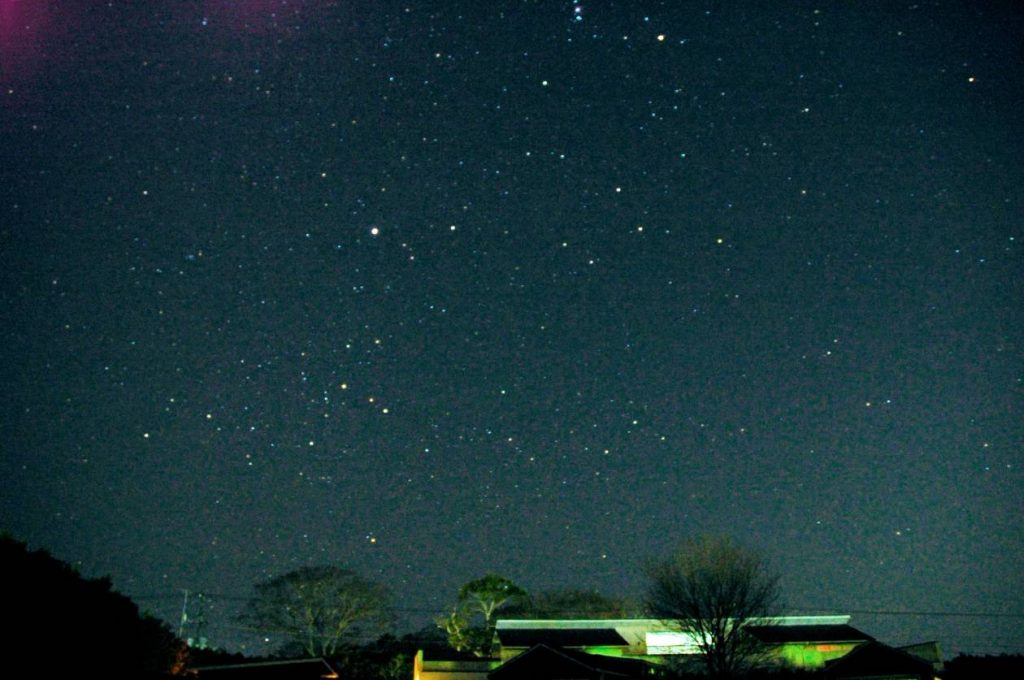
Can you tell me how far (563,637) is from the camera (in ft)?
105

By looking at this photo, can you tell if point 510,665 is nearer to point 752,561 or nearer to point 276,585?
point 752,561

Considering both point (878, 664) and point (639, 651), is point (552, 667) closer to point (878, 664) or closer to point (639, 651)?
point (639, 651)

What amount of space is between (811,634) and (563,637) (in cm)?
1120

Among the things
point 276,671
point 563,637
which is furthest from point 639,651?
point 276,671

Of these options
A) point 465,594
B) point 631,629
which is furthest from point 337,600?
point 631,629

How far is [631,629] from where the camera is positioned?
36.0 meters

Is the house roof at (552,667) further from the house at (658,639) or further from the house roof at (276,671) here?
the house roof at (276,671)

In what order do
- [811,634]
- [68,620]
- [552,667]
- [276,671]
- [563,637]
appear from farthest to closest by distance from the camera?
1. [811,634]
2. [563,637]
3. [276,671]
4. [552,667]
5. [68,620]

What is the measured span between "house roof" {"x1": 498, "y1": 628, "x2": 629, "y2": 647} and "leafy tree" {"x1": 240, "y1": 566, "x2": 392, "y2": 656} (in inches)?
513

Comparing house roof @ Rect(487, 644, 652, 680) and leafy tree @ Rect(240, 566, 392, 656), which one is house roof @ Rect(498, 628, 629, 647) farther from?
leafy tree @ Rect(240, 566, 392, 656)

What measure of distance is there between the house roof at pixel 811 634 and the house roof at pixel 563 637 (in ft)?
20.3

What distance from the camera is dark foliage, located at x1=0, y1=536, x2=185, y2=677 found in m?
17.1

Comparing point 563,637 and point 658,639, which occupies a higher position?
point 563,637

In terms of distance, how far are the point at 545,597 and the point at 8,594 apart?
3789 cm
